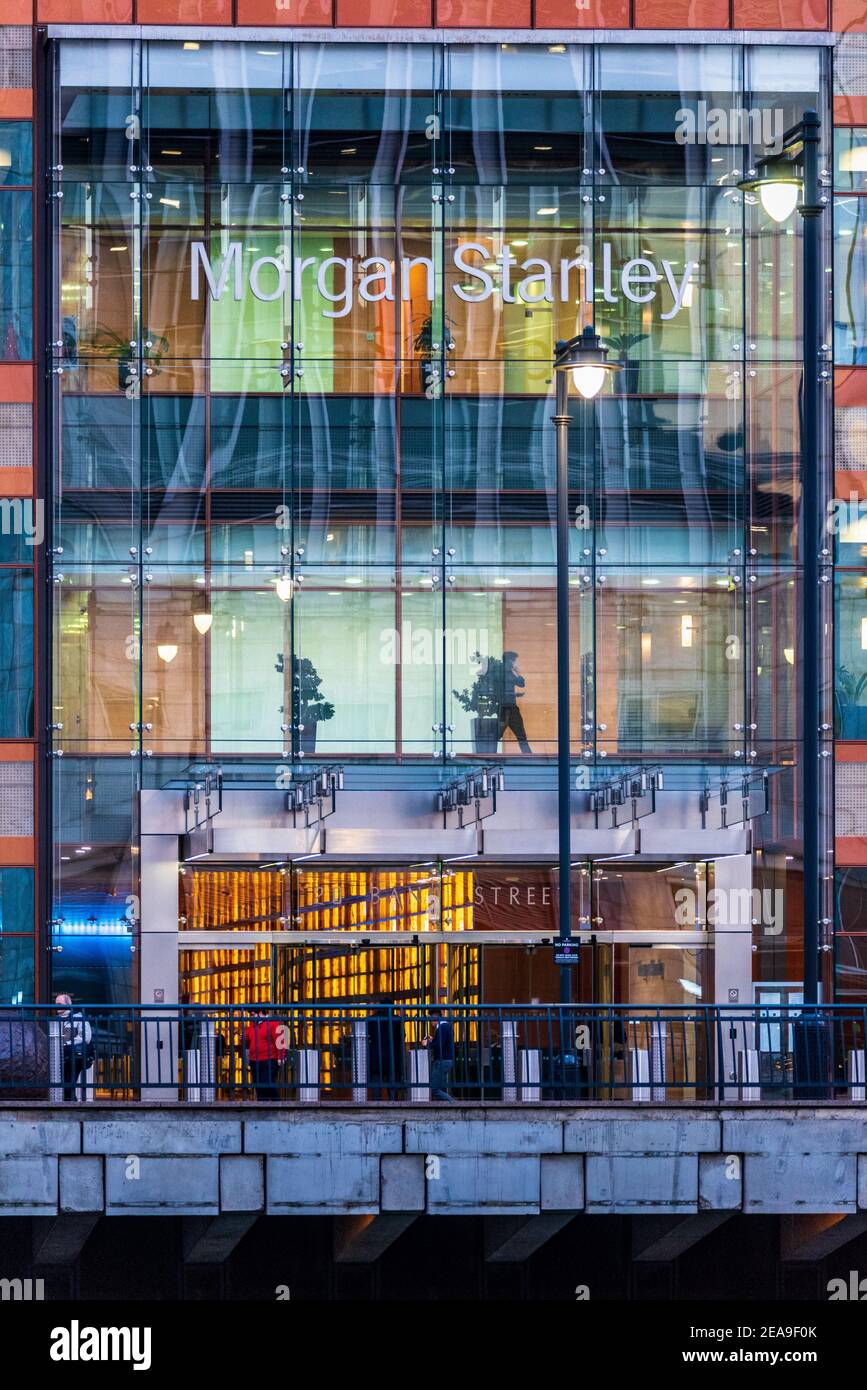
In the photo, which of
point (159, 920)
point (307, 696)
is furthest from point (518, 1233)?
point (307, 696)

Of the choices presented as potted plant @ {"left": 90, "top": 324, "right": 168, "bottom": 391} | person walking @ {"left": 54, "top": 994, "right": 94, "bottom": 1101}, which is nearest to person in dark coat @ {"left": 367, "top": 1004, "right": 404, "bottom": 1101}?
person walking @ {"left": 54, "top": 994, "right": 94, "bottom": 1101}

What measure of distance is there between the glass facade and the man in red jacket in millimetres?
7159

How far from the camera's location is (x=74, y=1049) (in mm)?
22531

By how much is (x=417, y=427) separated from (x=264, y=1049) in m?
10.5

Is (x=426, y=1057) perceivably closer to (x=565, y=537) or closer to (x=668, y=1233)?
(x=668, y=1233)

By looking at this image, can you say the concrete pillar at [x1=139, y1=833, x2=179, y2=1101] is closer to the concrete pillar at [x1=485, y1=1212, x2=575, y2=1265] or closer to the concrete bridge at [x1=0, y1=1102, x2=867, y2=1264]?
the concrete pillar at [x1=485, y1=1212, x2=575, y2=1265]

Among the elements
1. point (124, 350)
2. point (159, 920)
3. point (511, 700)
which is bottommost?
point (159, 920)

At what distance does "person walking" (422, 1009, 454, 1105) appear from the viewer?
22266 mm

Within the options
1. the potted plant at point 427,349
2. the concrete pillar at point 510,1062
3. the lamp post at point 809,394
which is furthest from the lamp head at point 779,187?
the potted plant at point 427,349

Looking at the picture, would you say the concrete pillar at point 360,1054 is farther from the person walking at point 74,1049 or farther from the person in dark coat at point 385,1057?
the person walking at point 74,1049

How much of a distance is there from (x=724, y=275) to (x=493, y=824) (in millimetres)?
8035

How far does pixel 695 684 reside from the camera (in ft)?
98.5

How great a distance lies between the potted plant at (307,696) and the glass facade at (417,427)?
42 millimetres

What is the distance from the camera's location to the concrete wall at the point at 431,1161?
834 inches
